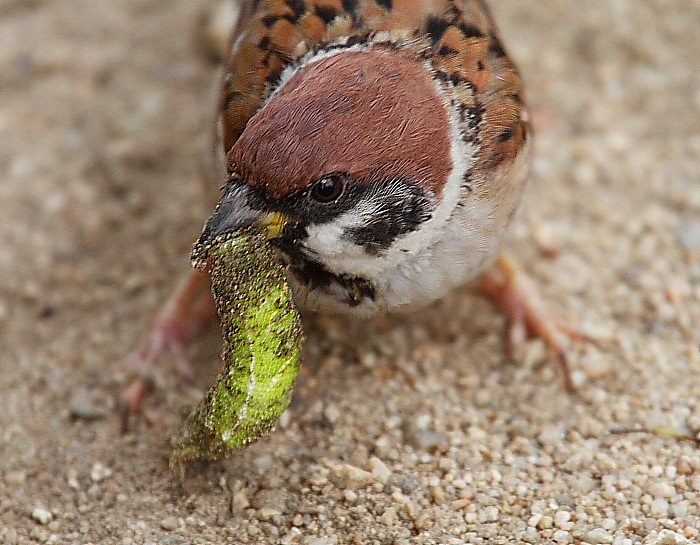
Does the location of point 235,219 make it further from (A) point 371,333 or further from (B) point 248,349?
(A) point 371,333

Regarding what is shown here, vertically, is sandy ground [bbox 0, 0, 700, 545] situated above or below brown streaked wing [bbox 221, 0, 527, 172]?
below

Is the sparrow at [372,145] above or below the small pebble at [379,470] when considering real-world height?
above

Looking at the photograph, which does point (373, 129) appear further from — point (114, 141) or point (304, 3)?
point (114, 141)

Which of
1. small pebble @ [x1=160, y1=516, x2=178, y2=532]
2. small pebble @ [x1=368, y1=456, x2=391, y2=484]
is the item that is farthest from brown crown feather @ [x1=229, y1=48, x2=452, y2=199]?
small pebble @ [x1=160, y1=516, x2=178, y2=532]

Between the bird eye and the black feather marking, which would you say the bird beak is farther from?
the black feather marking

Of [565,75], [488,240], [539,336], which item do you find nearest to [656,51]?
[565,75]

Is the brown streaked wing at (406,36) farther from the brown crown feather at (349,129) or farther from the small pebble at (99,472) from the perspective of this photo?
the small pebble at (99,472)

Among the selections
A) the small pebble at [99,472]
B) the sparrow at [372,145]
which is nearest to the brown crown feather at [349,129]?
the sparrow at [372,145]
